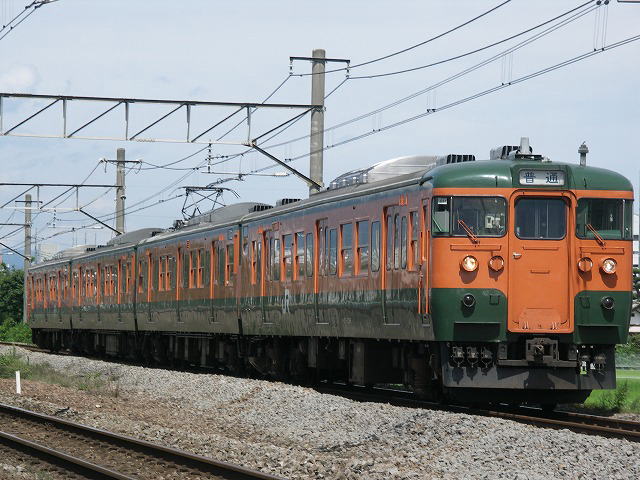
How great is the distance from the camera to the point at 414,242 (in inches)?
642

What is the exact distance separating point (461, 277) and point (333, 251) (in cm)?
454

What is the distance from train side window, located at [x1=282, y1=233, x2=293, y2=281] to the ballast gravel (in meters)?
1.97

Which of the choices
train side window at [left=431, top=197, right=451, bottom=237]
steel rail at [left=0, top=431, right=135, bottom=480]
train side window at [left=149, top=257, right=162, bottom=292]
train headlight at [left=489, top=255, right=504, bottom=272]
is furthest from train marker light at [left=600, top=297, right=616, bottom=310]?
train side window at [left=149, top=257, right=162, bottom=292]

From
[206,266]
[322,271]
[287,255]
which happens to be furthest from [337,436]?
[206,266]

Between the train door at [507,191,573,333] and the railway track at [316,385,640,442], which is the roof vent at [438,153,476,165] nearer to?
the train door at [507,191,573,333]

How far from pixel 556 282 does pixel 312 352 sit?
6.68 metres

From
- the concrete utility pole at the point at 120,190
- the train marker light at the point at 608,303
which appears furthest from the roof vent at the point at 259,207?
the concrete utility pole at the point at 120,190

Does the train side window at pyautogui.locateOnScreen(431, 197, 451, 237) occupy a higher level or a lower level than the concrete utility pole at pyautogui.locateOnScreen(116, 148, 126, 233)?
lower

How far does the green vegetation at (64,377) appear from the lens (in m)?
25.0

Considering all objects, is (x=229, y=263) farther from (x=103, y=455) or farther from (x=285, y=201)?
(x=103, y=455)

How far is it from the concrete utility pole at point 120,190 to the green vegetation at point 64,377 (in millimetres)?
11328

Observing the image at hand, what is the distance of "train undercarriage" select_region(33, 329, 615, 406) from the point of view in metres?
15.4

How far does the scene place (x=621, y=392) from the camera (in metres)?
18.0

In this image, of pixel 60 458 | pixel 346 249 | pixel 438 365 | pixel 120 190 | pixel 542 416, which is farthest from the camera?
pixel 120 190
